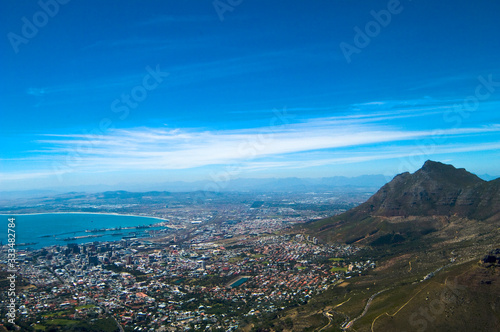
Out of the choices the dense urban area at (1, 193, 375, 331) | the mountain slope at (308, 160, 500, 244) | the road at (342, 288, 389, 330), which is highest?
the mountain slope at (308, 160, 500, 244)

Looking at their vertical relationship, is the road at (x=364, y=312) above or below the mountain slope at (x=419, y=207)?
below

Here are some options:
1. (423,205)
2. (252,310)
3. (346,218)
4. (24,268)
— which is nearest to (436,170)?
(423,205)

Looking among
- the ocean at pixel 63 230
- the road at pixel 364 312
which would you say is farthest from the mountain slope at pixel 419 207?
the ocean at pixel 63 230

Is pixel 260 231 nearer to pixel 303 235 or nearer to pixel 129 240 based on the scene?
pixel 303 235

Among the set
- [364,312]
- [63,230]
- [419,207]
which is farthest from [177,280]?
[63,230]

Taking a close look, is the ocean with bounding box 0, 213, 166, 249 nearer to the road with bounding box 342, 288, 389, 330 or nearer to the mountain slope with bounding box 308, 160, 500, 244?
the mountain slope with bounding box 308, 160, 500, 244

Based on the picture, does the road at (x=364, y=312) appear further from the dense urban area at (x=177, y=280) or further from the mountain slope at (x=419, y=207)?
the mountain slope at (x=419, y=207)

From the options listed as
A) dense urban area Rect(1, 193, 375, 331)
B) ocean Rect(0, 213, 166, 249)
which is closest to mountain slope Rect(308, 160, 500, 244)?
dense urban area Rect(1, 193, 375, 331)

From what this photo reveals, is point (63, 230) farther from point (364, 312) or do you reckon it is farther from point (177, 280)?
point (364, 312)

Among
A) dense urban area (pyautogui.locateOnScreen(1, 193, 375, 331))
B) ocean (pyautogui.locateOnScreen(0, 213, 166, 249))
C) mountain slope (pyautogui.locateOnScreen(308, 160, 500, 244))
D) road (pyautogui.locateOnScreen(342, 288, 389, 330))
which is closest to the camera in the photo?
road (pyautogui.locateOnScreen(342, 288, 389, 330))
